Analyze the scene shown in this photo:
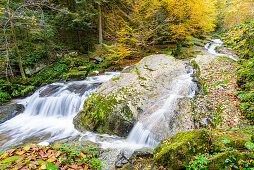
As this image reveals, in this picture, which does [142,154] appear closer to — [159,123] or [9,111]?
[159,123]

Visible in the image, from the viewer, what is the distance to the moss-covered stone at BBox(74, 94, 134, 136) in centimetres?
504

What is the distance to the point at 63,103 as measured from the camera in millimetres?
7820

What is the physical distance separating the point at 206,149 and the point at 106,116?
12.3 ft

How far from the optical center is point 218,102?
4234 mm

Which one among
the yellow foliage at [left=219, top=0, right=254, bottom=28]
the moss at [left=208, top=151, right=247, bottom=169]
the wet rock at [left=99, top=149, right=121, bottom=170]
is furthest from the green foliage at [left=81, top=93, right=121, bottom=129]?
the yellow foliage at [left=219, top=0, right=254, bottom=28]

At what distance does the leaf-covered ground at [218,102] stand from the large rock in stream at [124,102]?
85 centimetres

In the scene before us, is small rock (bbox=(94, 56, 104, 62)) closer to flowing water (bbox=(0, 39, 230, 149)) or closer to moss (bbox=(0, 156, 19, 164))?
flowing water (bbox=(0, 39, 230, 149))

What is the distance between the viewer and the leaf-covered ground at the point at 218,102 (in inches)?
144

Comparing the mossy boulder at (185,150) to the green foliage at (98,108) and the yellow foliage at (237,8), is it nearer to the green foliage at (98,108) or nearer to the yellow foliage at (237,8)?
the green foliage at (98,108)

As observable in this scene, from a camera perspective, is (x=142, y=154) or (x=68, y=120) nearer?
(x=142, y=154)

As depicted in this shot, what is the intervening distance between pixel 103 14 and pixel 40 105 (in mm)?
13807

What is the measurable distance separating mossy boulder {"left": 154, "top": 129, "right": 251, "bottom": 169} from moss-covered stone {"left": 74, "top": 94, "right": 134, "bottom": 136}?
8.06 ft

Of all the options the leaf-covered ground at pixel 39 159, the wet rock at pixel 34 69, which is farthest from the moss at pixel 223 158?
the wet rock at pixel 34 69

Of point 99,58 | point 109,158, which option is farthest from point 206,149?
point 99,58
